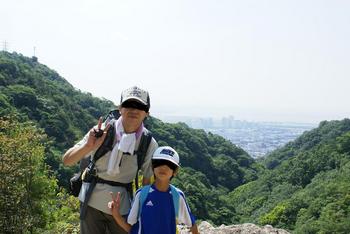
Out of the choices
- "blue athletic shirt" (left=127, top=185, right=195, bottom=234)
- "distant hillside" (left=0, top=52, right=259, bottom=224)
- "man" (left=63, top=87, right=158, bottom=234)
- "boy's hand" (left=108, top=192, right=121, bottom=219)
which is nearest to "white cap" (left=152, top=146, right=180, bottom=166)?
"man" (left=63, top=87, right=158, bottom=234)

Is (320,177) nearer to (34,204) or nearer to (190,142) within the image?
(190,142)

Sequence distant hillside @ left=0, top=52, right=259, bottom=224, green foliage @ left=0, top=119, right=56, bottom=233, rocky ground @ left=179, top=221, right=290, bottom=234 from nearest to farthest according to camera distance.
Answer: rocky ground @ left=179, top=221, right=290, bottom=234 < green foliage @ left=0, top=119, right=56, bottom=233 < distant hillside @ left=0, top=52, right=259, bottom=224

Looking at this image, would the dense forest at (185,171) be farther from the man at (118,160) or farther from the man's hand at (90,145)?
the man's hand at (90,145)

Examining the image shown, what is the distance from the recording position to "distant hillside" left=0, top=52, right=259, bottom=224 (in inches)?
1690

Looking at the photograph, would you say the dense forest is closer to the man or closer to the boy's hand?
the man

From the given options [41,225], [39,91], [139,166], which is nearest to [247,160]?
[39,91]

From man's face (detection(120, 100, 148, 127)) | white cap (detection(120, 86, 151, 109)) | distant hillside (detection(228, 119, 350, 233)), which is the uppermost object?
white cap (detection(120, 86, 151, 109))

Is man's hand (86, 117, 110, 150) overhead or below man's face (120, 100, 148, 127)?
below

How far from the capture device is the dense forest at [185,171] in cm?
1232

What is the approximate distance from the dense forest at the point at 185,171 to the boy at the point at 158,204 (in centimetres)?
550

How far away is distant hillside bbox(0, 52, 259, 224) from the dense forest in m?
0.13

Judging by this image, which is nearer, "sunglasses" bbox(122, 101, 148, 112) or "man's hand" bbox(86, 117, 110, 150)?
"man's hand" bbox(86, 117, 110, 150)

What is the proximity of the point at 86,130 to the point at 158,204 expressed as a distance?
5326 centimetres

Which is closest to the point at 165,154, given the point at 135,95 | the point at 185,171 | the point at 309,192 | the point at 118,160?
the point at 118,160
